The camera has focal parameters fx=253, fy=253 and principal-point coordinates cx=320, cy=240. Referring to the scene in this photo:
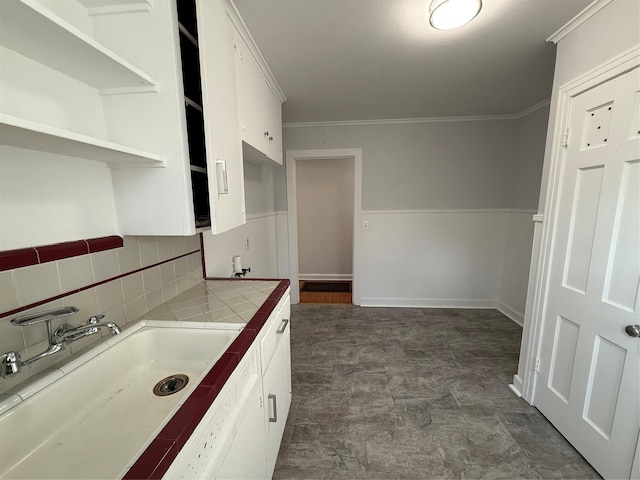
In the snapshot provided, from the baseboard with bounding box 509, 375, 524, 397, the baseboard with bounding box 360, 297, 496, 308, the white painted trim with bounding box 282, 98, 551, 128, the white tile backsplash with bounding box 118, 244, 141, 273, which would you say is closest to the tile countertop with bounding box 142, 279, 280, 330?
the white tile backsplash with bounding box 118, 244, 141, 273

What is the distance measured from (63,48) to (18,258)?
0.59 metres

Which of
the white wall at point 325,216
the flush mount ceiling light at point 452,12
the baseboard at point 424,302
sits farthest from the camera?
the white wall at point 325,216

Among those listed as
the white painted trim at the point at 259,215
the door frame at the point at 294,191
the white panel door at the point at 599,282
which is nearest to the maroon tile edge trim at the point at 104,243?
the white painted trim at the point at 259,215

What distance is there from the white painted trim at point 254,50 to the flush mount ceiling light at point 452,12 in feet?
3.18

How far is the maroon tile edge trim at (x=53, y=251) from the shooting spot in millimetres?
697

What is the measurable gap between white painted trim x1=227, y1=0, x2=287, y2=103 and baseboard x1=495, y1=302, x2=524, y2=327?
3363mm

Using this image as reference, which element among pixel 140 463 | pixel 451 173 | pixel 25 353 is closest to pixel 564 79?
pixel 451 173

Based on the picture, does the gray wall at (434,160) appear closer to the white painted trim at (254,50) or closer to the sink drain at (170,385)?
the white painted trim at (254,50)

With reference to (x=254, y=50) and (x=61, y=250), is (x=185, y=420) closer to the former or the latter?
(x=61, y=250)

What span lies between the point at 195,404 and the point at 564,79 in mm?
2313

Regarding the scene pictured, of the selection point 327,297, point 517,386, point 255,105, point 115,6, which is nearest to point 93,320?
point 115,6

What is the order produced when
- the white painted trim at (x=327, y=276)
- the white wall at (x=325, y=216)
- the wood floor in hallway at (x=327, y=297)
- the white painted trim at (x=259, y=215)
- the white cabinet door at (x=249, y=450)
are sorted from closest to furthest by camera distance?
the white cabinet door at (x=249, y=450), the white painted trim at (x=259, y=215), the wood floor in hallway at (x=327, y=297), the white wall at (x=325, y=216), the white painted trim at (x=327, y=276)

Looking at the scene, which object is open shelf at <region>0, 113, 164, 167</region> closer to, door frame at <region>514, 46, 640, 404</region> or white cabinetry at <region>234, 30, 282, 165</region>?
white cabinetry at <region>234, 30, 282, 165</region>

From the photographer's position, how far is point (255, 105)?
64.8 inches
